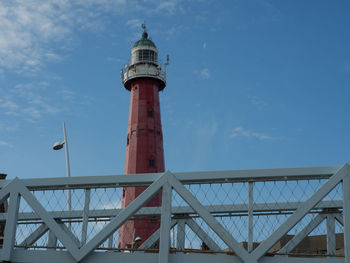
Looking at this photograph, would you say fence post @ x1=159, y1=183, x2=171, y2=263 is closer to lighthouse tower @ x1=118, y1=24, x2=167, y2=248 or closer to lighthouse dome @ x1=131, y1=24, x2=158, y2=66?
lighthouse tower @ x1=118, y1=24, x2=167, y2=248

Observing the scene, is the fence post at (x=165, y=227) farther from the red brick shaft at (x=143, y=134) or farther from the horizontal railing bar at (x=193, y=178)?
the red brick shaft at (x=143, y=134)

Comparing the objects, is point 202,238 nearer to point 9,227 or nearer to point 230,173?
point 230,173

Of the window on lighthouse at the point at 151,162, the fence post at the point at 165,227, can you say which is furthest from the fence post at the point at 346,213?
the window on lighthouse at the point at 151,162

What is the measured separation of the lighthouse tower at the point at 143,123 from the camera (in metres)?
45.2

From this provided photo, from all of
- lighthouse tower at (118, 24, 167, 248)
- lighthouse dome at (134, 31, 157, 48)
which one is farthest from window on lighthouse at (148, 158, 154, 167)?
lighthouse dome at (134, 31, 157, 48)

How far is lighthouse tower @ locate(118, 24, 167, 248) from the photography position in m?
45.2

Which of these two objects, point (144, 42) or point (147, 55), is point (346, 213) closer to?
point (147, 55)

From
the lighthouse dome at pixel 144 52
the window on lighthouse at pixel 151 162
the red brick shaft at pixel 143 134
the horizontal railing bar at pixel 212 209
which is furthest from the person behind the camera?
the lighthouse dome at pixel 144 52

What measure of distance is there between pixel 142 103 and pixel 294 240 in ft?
92.5

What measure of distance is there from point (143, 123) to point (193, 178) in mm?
30289

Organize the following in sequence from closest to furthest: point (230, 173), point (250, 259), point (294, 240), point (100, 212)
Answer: point (250, 259)
point (230, 173)
point (294, 240)
point (100, 212)

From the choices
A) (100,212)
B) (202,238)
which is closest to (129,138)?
(100,212)

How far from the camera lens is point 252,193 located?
18.9 meters

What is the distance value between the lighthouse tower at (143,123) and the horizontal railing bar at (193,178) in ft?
80.2
